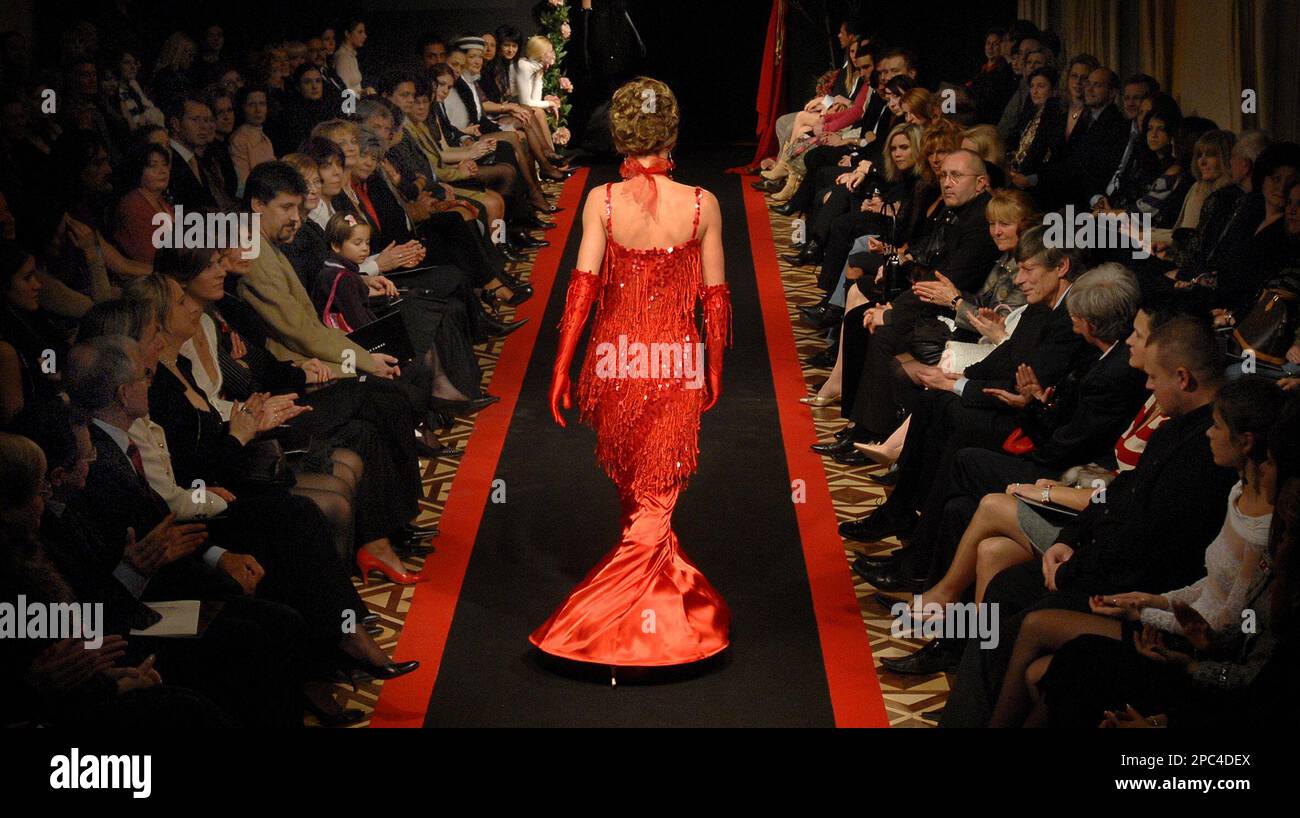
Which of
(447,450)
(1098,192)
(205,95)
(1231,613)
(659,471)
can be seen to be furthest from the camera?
(1098,192)

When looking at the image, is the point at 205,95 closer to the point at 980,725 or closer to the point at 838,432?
the point at 838,432

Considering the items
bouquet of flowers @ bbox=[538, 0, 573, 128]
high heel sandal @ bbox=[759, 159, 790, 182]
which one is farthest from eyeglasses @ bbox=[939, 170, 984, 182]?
bouquet of flowers @ bbox=[538, 0, 573, 128]

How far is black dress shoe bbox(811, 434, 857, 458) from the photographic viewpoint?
657cm

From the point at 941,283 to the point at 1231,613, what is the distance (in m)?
2.99

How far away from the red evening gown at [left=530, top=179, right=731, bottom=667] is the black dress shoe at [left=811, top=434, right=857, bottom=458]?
1.91m

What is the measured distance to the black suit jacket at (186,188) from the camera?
674 centimetres

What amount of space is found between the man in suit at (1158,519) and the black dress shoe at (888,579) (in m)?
0.98

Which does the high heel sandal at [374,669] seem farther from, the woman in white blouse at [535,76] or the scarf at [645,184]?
the woman in white blouse at [535,76]

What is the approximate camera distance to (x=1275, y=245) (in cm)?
597

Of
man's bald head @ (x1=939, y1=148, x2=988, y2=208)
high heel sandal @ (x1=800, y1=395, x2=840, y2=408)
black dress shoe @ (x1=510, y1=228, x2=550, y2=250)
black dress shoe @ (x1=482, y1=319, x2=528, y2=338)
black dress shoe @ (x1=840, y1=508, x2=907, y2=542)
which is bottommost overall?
black dress shoe @ (x1=840, y1=508, x2=907, y2=542)

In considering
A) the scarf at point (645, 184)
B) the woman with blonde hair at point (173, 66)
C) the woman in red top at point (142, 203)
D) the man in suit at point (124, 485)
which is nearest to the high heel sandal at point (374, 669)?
the man in suit at point (124, 485)

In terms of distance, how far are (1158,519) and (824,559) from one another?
1.78m

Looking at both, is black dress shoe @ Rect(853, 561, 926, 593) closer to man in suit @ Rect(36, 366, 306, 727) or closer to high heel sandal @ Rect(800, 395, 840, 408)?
high heel sandal @ Rect(800, 395, 840, 408)

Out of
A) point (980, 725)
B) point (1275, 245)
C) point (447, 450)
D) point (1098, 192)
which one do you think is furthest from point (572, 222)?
point (980, 725)
